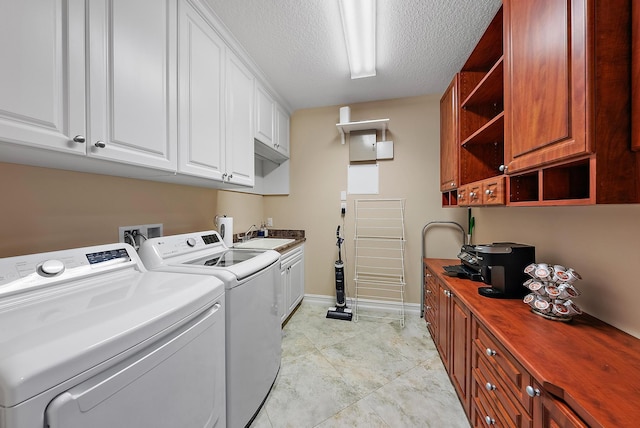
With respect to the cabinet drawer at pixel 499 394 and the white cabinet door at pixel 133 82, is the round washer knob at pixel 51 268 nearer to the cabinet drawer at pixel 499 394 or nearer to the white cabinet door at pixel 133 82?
the white cabinet door at pixel 133 82

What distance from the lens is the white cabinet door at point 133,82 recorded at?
101 cm

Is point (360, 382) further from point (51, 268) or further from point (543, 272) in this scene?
point (51, 268)

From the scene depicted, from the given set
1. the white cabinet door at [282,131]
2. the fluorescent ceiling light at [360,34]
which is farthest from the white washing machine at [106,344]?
the white cabinet door at [282,131]

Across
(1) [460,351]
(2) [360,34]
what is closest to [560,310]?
(1) [460,351]

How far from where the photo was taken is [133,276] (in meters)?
1.20

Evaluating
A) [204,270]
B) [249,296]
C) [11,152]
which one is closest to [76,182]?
[11,152]

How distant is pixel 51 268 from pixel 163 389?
0.68 metres

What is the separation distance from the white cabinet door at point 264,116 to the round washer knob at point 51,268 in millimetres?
1755

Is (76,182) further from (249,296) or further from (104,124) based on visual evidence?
(249,296)

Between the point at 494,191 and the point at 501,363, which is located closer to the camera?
the point at 501,363

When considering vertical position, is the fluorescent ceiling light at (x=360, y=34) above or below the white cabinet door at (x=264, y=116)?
above

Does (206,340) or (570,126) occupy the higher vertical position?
(570,126)

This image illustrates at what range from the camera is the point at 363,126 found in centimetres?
289

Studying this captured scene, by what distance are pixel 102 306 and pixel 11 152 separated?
693 mm
